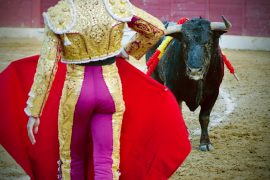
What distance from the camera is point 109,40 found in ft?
6.57

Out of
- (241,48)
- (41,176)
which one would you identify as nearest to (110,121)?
(41,176)

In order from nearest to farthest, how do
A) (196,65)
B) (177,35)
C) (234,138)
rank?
(196,65)
(177,35)
(234,138)

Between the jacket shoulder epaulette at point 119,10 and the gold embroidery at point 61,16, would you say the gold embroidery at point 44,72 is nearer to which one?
the gold embroidery at point 61,16

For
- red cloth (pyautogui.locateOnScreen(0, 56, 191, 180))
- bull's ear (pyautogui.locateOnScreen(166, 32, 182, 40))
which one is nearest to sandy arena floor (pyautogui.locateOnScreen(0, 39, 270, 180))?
red cloth (pyautogui.locateOnScreen(0, 56, 191, 180))

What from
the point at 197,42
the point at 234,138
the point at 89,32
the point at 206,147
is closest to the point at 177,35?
the point at 197,42

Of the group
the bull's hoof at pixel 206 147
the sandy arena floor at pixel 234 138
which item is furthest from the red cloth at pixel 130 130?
the bull's hoof at pixel 206 147

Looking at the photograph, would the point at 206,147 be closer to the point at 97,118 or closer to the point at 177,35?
the point at 177,35

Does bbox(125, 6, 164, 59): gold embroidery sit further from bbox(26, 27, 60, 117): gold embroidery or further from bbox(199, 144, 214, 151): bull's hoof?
bbox(199, 144, 214, 151): bull's hoof

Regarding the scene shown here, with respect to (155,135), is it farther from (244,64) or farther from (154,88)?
(244,64)

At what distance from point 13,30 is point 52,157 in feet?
40.7

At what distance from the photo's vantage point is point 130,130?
2.53m

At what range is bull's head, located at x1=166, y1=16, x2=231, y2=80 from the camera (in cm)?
346

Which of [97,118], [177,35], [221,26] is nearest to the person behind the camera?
[97,118]

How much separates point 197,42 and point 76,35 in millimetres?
1767
